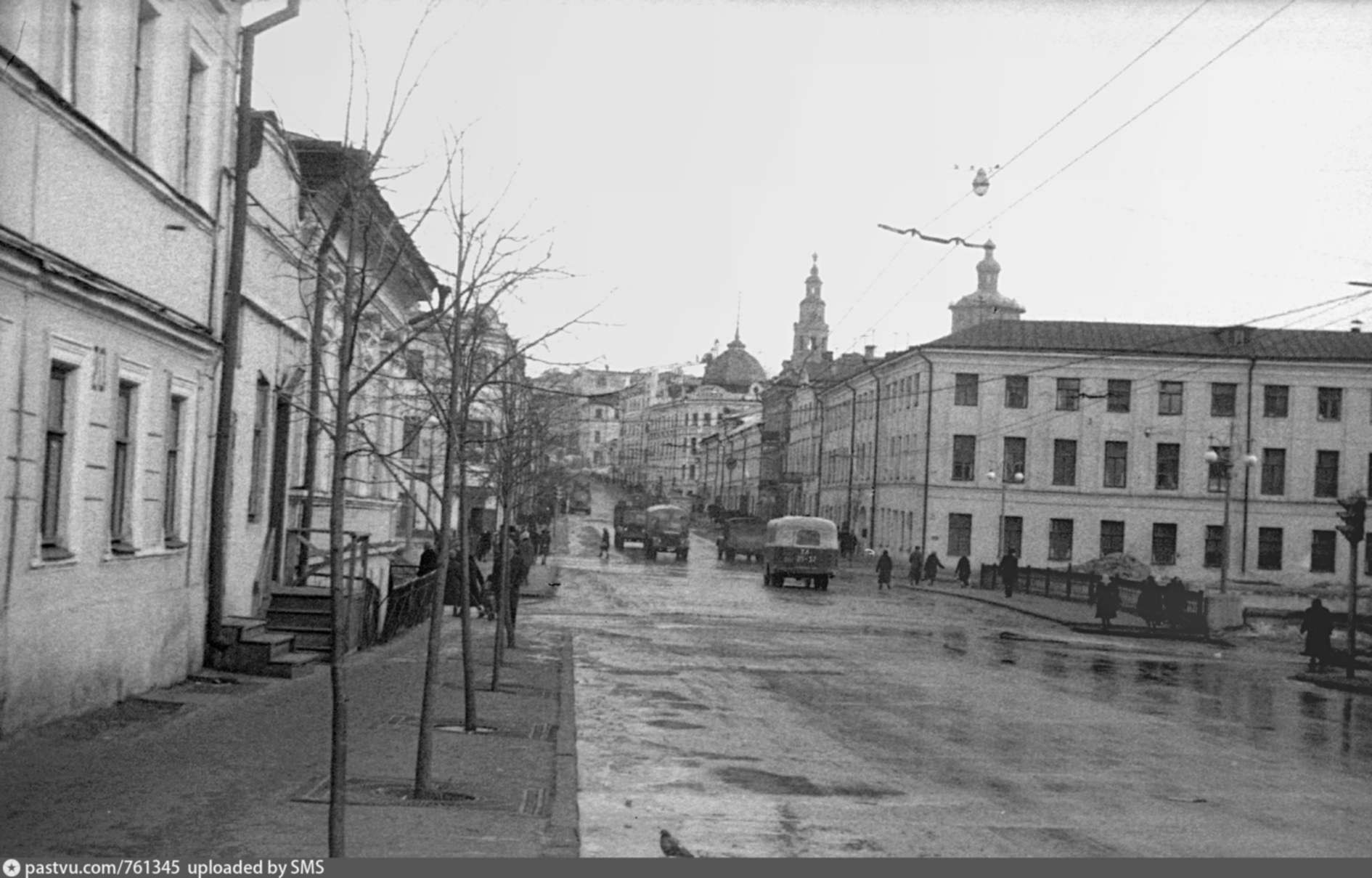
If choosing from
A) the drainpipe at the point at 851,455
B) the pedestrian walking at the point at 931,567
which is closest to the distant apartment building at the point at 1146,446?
the pedestrian walking at the point at 931,567

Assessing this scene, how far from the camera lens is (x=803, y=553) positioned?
195ft

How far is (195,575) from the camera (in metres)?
17.5

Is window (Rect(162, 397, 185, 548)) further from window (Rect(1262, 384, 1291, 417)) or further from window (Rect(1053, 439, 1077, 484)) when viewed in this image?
window (Rect(1262, 384, 1291, 417))

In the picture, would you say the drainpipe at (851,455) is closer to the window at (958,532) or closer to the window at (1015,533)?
the window at (958,532)

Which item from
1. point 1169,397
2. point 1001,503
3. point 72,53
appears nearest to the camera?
point 72,53

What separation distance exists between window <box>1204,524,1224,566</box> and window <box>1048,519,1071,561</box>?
629cm

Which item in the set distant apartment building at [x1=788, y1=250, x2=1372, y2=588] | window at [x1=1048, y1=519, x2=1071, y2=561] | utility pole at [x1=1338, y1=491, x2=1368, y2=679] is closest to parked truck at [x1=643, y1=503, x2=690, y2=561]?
distant apartment building at [x1=788, y1=250, x2=1372, y2=588]

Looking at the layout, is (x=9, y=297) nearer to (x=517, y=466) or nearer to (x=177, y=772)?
(x=177, y=772)

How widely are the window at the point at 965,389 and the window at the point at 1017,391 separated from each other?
1.46 m

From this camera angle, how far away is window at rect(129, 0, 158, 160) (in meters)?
15.3

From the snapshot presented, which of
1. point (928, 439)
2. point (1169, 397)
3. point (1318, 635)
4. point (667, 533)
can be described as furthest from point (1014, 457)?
point (1318, 635)

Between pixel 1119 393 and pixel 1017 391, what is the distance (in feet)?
14.9

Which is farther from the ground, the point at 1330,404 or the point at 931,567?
the point at 1330,404

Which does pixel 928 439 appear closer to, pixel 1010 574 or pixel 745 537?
pixel 745 537
